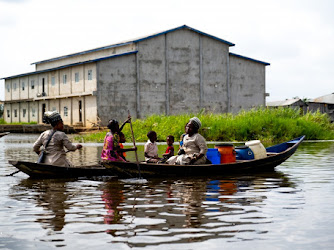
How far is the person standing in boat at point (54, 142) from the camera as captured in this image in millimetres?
10948

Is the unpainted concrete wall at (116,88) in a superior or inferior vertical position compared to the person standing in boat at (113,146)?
superior

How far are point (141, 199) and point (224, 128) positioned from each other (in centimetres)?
1866

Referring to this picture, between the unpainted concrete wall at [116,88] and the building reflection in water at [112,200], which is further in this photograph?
the unpainted concrete wall at [116,88]

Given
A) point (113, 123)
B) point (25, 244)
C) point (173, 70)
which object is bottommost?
point (25, 244)

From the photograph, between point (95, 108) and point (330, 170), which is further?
point (95, 108)

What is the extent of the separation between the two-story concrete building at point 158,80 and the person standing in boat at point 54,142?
23.8 meters

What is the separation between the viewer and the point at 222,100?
39.2m

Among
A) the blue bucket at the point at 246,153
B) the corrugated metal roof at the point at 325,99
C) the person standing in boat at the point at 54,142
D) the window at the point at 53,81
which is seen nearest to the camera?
the person standing in boat at the point at 54,142

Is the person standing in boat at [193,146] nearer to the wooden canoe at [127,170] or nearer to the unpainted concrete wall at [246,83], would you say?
the wooden canoe at [127,170]

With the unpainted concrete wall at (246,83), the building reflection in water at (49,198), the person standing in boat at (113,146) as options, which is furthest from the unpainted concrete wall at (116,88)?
the building reflection in water at (49,198)

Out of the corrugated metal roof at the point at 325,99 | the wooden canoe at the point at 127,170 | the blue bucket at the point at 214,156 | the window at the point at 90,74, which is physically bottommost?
the wooden canoe at the point at 127,170

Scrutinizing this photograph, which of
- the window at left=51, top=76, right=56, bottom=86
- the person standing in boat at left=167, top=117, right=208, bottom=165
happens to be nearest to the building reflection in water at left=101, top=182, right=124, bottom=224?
the person standing in boat at left=167, top=117, right=208, bottom=165

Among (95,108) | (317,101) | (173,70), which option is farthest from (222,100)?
(317,101)

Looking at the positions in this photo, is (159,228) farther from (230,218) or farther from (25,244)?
(25,244)
